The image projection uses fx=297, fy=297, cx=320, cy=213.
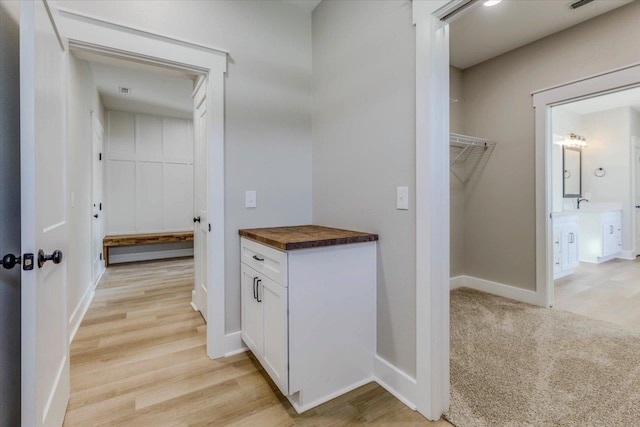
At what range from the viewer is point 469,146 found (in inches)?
140

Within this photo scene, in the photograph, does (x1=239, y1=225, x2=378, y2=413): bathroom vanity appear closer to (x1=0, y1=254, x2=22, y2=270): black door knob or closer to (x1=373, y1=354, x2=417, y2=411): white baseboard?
(x1=373, y1=354, x2=417, y2=411): white baseboard

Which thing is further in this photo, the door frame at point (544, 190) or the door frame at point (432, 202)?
the door frame at point (544, 190)

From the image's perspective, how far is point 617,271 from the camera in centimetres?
436

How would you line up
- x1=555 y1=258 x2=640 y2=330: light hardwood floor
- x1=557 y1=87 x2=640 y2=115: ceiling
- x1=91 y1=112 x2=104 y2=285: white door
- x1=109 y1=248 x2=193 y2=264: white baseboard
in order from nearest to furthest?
x1=555 y1=258 x2=640 y2=330: light hardwood floor, x1=91 y1=112 x2=104 y2=285: white door, x1=557 y1=87 x2=640 y2=115: ceiling, x1=109 y1=248 x2=193 y2=264: white baseboard

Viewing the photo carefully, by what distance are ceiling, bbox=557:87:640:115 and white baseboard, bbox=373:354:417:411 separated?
16.2ft

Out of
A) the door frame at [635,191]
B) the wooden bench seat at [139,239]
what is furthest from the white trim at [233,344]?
the door frame at [635,191]

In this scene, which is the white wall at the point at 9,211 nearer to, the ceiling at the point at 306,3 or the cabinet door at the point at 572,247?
the ceiling at the point at 306,3

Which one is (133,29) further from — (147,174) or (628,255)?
(628,255)

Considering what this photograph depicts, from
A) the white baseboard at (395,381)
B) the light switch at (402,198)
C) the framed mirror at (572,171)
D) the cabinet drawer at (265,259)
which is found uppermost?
the framed mirror at (572,171)

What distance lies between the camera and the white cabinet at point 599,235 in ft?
16.1

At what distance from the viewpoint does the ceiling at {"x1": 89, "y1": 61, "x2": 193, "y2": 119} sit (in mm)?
3605

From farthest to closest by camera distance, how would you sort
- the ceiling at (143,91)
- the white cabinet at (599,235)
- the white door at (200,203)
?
the white cabinet at (599,235) < the ceiling at (143,91) < the white door at (200,203)

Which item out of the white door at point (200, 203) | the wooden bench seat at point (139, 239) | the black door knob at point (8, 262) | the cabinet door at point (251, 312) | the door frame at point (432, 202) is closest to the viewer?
the black door knob at point (8, 262)

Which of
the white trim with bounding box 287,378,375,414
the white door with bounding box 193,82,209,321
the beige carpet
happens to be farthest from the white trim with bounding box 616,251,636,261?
the white door with bounding box 193,82,209,321
